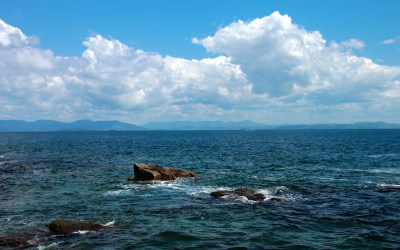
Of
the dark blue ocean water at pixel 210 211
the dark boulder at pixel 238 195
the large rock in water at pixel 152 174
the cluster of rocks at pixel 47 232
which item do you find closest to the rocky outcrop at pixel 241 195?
the dark boulder at pixel 238 195

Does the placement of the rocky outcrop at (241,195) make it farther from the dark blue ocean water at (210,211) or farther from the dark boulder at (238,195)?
the dark blue ocean water at (210,211)

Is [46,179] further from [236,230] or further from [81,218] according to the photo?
[236,230]

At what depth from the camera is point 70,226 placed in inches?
749

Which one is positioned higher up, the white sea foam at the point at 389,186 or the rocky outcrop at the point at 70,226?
the rocky outcrop at the point at 70,226

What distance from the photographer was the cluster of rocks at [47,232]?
16.8 meters

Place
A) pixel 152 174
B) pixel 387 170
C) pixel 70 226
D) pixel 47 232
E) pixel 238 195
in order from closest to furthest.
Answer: pixel 47 232, pixel 70 226, pixel 238 195, pixel 152 174, pixel 387 170

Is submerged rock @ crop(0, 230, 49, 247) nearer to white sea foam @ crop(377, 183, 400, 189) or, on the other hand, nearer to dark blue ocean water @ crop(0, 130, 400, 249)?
dark blue ocean water @ crop(0, 130, 400, 249)

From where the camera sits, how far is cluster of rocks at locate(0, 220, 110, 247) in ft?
55.0

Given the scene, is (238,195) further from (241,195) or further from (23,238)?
(23,238)

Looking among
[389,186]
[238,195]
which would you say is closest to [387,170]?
[389,186]

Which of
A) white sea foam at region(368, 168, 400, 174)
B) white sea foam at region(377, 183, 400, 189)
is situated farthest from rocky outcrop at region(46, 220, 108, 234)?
white sea foam at region(368, 168, 400, 174)

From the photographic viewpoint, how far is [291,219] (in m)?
21.5

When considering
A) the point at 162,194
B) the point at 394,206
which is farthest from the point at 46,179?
the point at 394,206

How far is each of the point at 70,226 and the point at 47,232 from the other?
1333 millimetres
